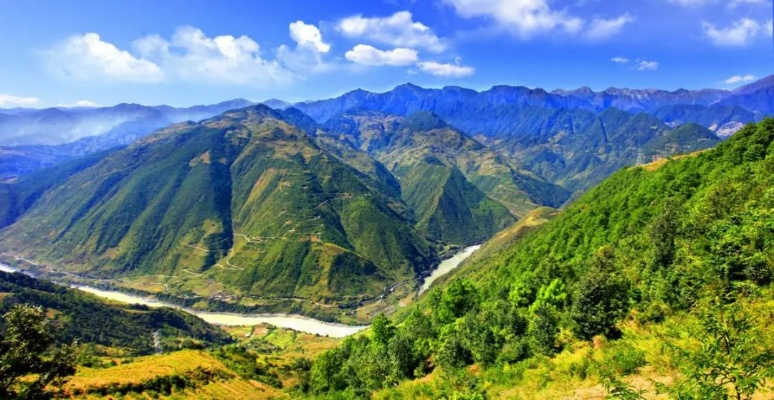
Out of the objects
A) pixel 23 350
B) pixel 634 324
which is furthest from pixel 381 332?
pixel 23 350

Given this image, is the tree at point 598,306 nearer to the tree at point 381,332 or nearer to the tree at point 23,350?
the tree at point 23,350

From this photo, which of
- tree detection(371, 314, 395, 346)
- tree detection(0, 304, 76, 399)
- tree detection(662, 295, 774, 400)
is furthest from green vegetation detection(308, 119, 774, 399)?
tree detection(0, 304, 76, 399)

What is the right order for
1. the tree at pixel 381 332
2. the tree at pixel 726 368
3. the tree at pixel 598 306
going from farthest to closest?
the tree at pixel 381 332, the tree at pixel 598 306, the tree at pixel 726 368

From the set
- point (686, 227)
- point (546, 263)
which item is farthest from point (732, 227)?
point (546, 263)

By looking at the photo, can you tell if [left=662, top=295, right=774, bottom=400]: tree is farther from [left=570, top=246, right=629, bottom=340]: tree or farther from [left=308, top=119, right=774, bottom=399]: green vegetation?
[left=570, top=246, right=629, bottom=340]: tree

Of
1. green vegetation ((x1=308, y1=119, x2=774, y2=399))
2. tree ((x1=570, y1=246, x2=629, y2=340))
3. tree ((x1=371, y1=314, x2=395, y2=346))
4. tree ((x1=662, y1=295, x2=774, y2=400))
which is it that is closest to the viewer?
tree ((x1=662, y1=295, x2=774, y2=400))

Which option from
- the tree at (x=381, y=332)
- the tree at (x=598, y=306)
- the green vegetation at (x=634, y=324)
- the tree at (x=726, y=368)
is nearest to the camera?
the tree at (x=726, y=368)

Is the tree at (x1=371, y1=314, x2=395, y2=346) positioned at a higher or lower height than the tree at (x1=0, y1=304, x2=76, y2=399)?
lower

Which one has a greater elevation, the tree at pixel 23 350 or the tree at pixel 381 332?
the tree at pixel 23 350

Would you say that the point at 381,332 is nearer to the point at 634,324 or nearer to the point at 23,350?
the point at 634,324

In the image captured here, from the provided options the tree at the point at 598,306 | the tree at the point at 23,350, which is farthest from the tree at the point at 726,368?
the tree at the point at 23,350

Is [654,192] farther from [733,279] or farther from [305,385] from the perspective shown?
[305,385]
